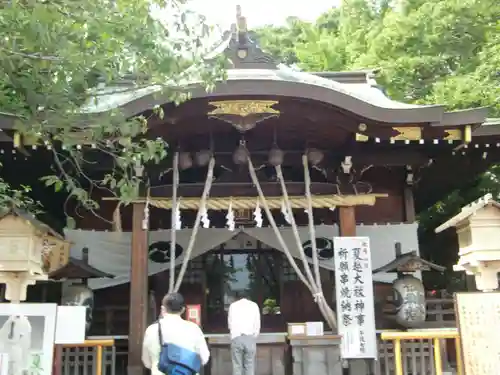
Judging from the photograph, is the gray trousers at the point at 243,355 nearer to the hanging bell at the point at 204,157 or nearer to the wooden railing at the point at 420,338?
the wooden railing at the point at 420,338

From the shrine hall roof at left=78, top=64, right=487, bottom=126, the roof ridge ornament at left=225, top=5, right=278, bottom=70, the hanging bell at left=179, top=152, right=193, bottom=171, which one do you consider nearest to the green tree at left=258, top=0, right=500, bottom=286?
the shrine hall roof at left=78, top=64, right=487, bottom=126

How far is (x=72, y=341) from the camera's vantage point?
5270 mm

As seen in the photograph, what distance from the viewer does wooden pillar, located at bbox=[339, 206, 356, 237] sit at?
7.95 metres

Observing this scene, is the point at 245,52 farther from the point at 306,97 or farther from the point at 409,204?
the point at 409,204

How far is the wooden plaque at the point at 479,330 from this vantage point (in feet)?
17.5

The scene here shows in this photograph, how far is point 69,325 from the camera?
17.3ft

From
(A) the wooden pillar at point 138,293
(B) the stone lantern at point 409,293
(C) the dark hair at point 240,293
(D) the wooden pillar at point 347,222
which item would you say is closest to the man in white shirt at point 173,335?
(A) the wooden pillar at point 138,293

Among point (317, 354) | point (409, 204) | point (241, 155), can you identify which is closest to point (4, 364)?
point (317, 354)

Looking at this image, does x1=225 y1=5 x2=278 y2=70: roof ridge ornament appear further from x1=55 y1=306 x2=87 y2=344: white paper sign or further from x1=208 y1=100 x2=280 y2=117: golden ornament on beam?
x1=55 y1=306 x2=87 y2=344: white paper sign

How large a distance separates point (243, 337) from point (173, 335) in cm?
262

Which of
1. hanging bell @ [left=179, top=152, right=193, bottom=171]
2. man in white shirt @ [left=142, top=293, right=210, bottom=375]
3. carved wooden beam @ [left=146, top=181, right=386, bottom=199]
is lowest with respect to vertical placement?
man in white shirt @ [left=142, top=293, right=210, bottom=375]

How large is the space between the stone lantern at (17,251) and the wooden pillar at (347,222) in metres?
4.03

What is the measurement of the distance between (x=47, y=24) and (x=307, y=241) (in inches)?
240

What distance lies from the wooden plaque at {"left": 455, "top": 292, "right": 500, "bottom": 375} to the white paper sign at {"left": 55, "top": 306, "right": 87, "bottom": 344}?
347 centimetres
